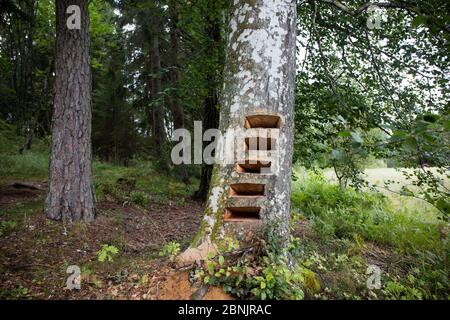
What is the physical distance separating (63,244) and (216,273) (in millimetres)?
2747

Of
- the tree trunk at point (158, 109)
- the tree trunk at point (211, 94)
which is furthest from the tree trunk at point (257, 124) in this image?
the tree trunk at point (158, 109)

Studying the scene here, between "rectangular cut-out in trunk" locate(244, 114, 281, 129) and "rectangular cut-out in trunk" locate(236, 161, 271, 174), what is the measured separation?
373mm

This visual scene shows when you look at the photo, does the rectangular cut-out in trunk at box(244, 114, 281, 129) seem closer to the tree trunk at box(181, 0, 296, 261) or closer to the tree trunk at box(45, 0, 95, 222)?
the tree trunk at box(181, 0, 296, 261)

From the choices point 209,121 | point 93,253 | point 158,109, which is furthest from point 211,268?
point 158,109

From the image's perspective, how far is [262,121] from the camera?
295 centimetres

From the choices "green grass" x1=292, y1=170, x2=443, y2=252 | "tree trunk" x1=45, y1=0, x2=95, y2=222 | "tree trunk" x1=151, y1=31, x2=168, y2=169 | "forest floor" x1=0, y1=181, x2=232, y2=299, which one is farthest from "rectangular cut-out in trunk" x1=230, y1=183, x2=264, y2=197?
"tree trunk" x1=151, y1=31, x2=168, y2=169

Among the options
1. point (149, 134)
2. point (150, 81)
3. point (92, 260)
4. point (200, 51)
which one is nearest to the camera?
point (92, 260)

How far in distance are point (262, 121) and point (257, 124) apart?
63mm

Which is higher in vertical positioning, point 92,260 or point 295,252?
point 295,252

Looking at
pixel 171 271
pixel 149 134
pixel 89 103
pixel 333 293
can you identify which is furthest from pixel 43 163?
pixel 333 293

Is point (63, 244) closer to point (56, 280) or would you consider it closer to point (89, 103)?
point (56, 280)

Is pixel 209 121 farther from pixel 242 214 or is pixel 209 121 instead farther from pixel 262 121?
pixel 242 214

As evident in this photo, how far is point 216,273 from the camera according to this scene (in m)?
2.35

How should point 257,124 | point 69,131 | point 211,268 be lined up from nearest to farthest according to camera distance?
point 211,268 < point 257,124 < point 69,131
